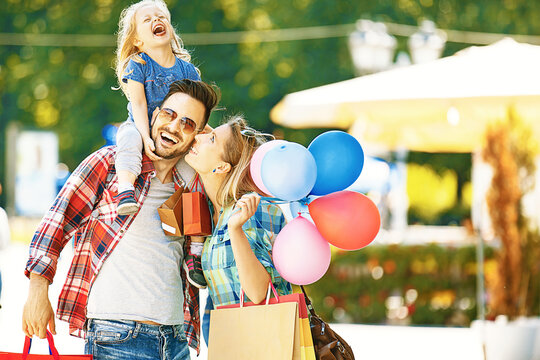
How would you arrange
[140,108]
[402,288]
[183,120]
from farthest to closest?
[402,288], [140,108], [183,120]

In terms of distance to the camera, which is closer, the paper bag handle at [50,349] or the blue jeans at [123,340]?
the paper bag handle at [50,349]

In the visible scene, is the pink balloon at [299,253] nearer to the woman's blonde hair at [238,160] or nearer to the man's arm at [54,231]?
the woman's blonde hair at [238,160]

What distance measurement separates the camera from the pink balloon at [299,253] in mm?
2861

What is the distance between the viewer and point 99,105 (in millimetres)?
18250

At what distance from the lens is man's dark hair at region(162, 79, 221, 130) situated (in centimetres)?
311

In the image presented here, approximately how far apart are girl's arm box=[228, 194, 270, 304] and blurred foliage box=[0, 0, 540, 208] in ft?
50.5

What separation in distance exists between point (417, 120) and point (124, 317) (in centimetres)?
604

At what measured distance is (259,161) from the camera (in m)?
2.97

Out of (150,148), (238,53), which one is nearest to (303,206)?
(150,148)

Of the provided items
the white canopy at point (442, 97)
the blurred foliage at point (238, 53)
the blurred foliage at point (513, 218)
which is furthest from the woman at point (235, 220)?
the blurred foliage at point (238, 53)

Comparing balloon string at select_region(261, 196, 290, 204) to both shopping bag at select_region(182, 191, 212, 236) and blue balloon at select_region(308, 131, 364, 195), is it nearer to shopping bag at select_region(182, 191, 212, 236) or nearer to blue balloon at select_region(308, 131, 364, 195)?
blue balloon at select_region(308, 131, 364, 195)

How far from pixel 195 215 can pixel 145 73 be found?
0.67 m

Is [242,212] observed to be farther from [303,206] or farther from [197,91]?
[197,91]

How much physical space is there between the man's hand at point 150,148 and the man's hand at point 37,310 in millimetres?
624
